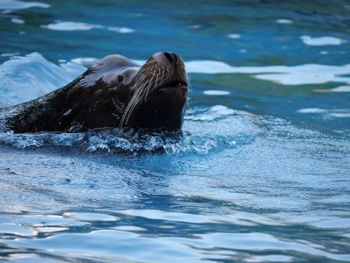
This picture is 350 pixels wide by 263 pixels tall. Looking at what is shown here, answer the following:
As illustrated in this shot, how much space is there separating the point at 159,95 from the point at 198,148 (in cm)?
49

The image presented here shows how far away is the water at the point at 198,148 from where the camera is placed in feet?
11.8

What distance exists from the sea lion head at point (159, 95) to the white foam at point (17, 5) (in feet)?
17.9

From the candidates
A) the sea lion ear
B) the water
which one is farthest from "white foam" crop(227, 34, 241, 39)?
the sea lion ear

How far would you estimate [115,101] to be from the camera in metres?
5.96

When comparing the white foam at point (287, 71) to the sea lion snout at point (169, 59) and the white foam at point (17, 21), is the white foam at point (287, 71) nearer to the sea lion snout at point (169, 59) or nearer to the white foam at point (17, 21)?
the white foam at point (17, 21)

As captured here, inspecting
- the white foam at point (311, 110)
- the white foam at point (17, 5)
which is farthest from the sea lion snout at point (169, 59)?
the white foam at point (17, 5)

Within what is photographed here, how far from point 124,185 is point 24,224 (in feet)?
3.32

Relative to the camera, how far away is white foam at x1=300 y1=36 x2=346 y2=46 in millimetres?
10094

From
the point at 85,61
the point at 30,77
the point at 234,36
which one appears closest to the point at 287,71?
the point at 234,36

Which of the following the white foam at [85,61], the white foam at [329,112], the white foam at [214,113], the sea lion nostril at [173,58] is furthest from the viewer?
the white foam at [85,61]

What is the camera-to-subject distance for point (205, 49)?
995 cm

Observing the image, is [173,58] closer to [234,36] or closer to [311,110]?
[311,110]

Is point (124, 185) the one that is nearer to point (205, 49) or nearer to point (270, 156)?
point (270, 156)

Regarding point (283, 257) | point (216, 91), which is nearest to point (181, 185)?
point (283, 257)
